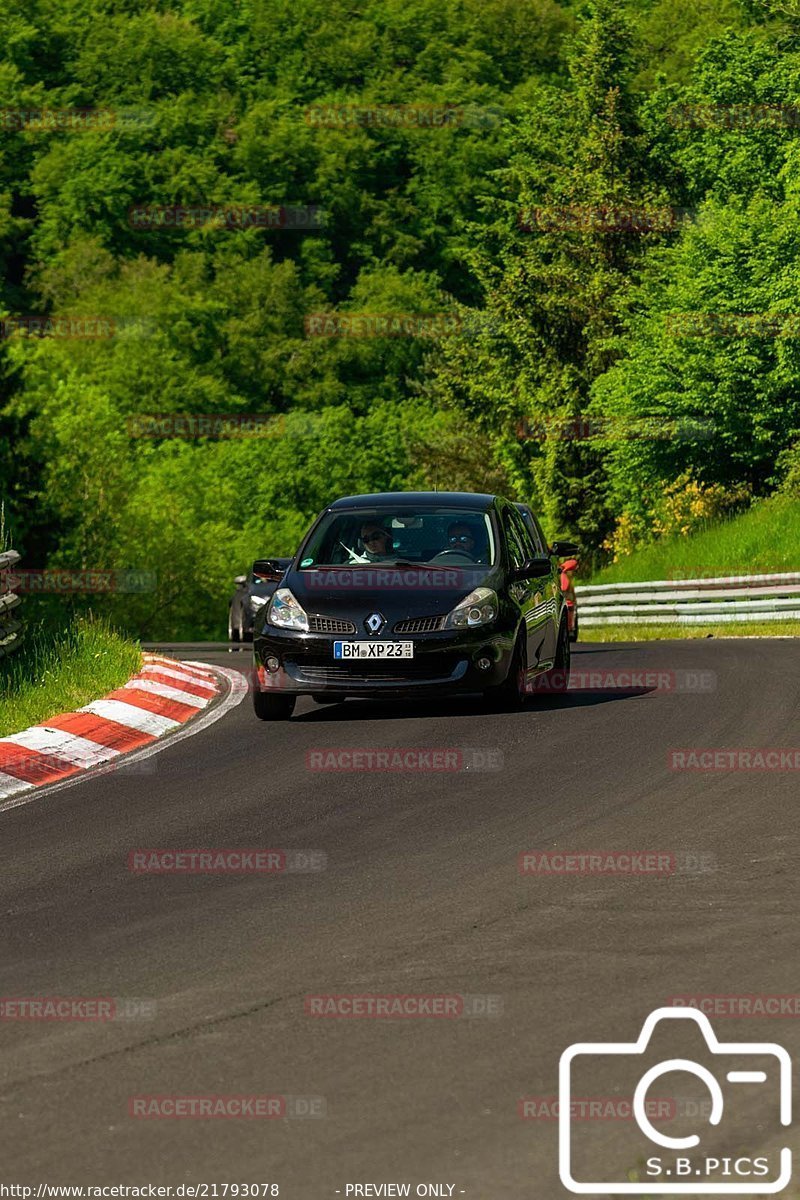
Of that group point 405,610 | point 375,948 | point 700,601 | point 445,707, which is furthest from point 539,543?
point 700,601

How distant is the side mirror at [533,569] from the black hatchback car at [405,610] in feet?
0.04

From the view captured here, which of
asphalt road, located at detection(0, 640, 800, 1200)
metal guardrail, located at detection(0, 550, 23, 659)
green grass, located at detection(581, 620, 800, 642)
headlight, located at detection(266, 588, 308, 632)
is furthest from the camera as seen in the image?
green grass, located at detection(581, 620, 800, 642)

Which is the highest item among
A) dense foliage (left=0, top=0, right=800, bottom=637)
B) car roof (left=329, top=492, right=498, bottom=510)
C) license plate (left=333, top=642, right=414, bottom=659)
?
car roof (left=329, top=492, right=498, bottom=510)

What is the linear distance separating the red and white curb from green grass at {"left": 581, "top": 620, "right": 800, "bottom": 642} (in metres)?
14.7

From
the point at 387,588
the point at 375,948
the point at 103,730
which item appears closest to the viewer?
the point at 375,948

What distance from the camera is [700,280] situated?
4681 centimetres

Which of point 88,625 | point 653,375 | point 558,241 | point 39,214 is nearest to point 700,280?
point 653,375

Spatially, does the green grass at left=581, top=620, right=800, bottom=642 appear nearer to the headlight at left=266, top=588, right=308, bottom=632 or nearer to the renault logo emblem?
the headlight at left=266, top=588, right=308, bottom=632

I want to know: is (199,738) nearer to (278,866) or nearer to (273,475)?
(278,866)

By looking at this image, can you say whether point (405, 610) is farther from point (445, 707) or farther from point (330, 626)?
point (445, 707)

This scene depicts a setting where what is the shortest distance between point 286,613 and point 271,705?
0.69 metres

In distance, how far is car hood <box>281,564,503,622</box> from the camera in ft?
49.0

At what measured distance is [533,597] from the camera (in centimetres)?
1608

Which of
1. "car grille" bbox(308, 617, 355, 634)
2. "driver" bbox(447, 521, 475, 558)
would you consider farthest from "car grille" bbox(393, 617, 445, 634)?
"driver" bbox(447, 521, 475, 558)
